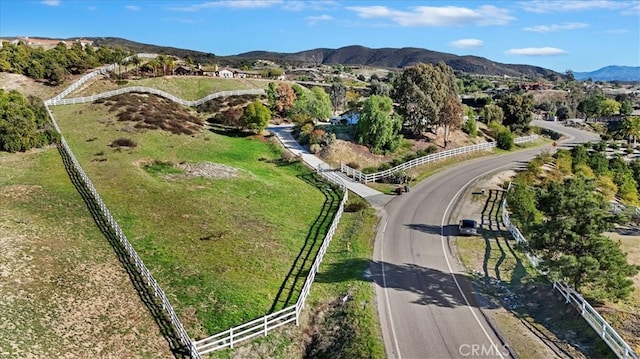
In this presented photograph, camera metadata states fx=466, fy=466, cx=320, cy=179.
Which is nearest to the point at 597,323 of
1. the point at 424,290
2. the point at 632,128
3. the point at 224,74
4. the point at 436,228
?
the point at 424,290

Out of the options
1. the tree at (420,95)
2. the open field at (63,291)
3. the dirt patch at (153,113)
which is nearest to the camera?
the open field at (63,291)

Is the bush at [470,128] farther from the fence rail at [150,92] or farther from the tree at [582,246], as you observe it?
the tree at [582,246]

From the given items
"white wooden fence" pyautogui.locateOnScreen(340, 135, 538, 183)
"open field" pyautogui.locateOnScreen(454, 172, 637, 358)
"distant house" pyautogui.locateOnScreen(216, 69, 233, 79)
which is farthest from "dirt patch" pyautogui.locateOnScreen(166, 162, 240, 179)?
"distant house" pyautogui.locateOnScreen(216, 69, 233, 79)

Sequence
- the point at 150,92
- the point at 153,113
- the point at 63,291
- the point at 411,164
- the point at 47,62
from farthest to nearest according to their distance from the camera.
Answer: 1. the point at 47,62
2. the point at 150,92
3. the point at 153,113
4. the point at 411,164
5. the point at 63,291

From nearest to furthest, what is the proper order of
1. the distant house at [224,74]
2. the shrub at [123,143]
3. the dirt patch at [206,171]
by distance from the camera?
the dirt patch at [206,171] < the shrub at [123,143] < the distant house at [224,74]

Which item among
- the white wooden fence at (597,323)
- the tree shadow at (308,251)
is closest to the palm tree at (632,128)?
the tree shadow at (308,251)

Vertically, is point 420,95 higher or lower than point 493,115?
higher

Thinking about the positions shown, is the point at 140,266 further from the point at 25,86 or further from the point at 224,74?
the point at 224,74
